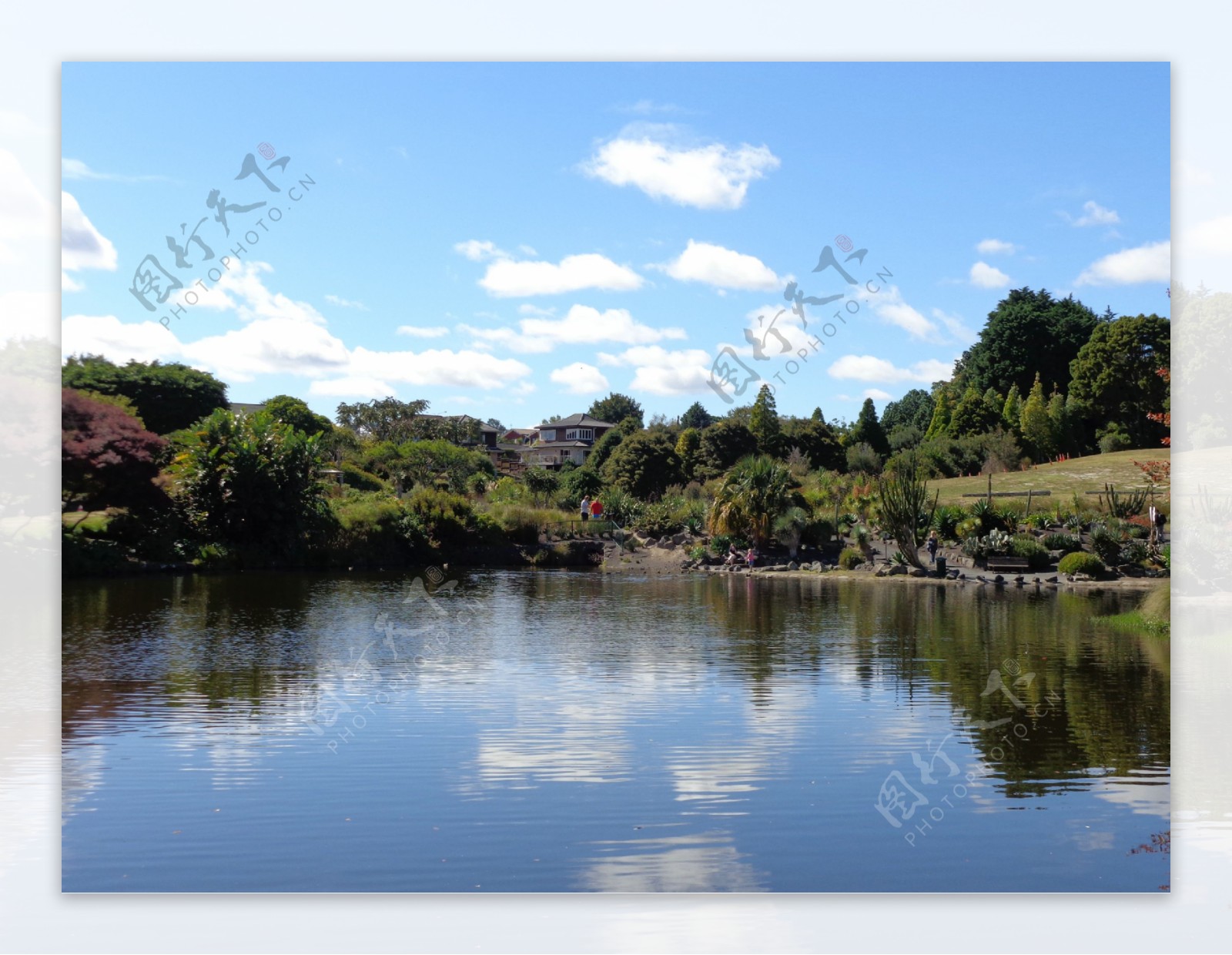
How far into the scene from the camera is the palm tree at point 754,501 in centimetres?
2778

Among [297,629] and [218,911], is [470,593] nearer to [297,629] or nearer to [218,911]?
[297,629]

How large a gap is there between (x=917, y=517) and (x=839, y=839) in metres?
20.6

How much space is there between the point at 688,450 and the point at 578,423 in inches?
1178

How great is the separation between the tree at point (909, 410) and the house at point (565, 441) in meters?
16.0

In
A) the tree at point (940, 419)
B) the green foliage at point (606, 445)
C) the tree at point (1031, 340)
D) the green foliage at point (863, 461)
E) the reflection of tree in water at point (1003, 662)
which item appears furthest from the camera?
the green foliage at point (606, 445)

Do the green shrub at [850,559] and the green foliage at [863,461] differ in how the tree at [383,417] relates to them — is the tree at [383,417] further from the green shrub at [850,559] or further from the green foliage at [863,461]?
the green shrub at [850,559]

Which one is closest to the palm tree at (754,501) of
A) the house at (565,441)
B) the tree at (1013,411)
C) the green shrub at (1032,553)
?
the green shrub at (1032,553)

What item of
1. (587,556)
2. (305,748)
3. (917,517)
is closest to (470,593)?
(587,556)

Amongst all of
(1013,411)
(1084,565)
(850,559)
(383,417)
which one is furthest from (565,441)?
(1084,565)

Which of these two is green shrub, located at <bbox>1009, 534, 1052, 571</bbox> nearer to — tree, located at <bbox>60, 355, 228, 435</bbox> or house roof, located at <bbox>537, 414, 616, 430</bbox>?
tree, located at <bbox>60, 355, 228, 435</bbox>

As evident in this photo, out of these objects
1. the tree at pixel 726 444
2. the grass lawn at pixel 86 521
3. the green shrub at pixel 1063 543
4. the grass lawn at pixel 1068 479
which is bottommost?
the green shrub at pixel 1063 543

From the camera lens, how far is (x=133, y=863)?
5.30 m

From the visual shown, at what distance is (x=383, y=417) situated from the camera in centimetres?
5412

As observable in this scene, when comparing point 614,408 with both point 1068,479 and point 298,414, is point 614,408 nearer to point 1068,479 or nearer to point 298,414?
point 298,414
